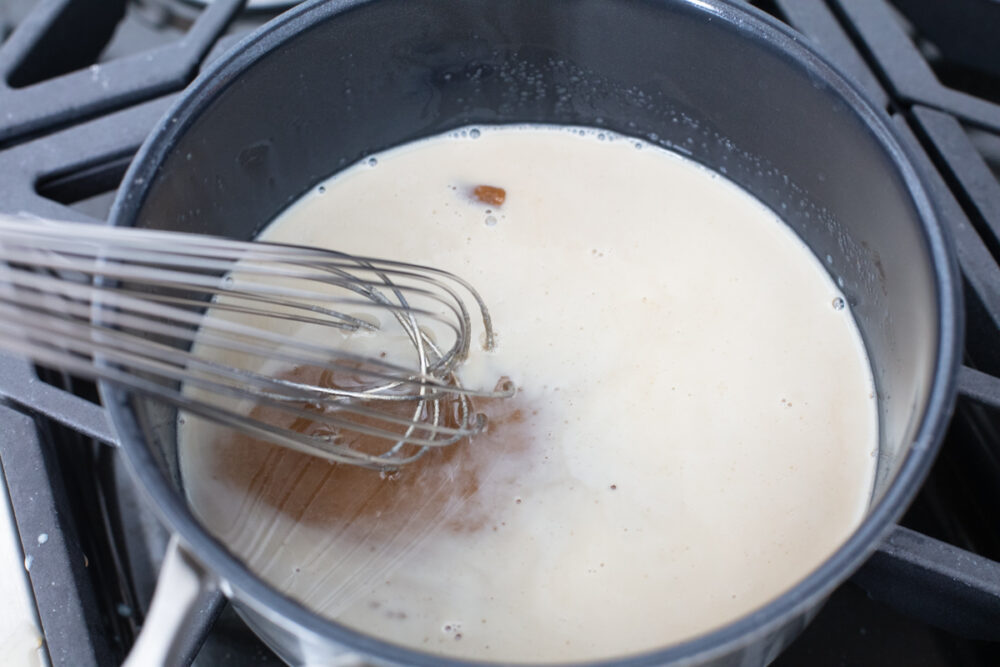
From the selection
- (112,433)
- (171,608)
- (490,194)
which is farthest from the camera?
(490,194)

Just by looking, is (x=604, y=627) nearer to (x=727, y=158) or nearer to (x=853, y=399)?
(x=853, y=399)

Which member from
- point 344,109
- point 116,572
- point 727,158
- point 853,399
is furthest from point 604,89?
point 116,572

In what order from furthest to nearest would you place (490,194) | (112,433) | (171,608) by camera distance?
(490,194), (112,433), (171,608)

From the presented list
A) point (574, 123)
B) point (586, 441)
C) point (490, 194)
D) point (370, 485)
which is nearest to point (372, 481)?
point (370, 485)

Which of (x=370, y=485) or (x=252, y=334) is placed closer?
(x=252, y=334)

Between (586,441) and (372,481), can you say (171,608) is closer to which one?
(372,481)

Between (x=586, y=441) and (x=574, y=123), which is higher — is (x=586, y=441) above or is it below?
below
